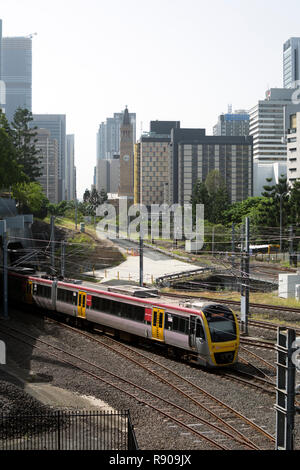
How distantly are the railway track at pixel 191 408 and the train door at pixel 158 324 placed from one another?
1169mm

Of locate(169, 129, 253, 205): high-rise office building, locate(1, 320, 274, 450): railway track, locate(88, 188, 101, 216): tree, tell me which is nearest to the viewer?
locate(1, 320, 274, 450): railway track

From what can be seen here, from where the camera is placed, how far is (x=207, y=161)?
169 m

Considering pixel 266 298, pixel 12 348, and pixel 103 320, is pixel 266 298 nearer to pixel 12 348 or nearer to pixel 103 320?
pixel 103 320

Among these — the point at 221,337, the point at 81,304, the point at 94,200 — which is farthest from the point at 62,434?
the point at 94,200

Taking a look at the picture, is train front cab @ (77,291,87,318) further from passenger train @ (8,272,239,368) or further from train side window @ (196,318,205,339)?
train side window @ (196,318,205,339)

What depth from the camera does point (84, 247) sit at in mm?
77312

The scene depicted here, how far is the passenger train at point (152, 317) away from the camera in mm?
22141

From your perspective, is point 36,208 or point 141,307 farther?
point 36,208

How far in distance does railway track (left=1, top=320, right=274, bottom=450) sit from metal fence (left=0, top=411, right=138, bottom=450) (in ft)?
7.49

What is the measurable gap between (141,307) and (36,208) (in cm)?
5849

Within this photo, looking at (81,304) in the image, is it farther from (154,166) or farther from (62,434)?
(154,166)

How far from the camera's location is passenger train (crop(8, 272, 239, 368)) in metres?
22.1

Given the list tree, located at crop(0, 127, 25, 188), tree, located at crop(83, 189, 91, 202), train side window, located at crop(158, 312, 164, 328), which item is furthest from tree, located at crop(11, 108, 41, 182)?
tree, located at crop(83, 189, 91, 202)
